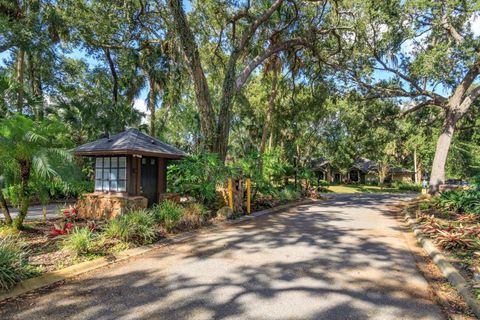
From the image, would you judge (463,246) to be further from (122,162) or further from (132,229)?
(122,162)

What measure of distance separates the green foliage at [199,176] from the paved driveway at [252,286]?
126 inches

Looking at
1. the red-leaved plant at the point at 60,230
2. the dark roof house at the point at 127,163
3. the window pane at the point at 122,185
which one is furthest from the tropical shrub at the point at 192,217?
the red-leaved plant at the point at 60,230

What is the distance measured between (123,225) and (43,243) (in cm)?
147

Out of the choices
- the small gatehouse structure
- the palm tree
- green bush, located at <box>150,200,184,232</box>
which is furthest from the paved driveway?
the small gatehouse structure

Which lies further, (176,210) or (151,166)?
(151,166)

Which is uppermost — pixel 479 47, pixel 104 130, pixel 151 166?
pixel 479 47

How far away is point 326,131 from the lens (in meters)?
30.9

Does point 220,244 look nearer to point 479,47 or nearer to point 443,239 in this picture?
point 443,239

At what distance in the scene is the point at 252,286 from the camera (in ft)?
13.4

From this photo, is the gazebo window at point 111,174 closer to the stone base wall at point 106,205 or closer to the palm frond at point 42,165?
the stone base wall at point 106,205

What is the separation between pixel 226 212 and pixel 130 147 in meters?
3.59

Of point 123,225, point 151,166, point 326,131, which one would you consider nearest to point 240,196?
point 151,166

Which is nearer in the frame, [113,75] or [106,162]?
[106,162]

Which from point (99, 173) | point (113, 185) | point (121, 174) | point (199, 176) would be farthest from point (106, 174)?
point (199, 176)
